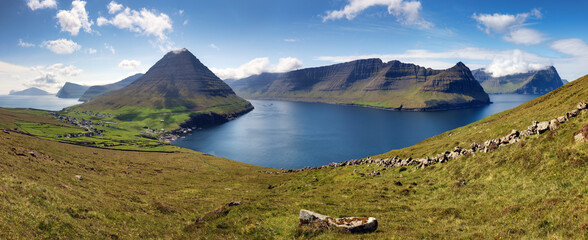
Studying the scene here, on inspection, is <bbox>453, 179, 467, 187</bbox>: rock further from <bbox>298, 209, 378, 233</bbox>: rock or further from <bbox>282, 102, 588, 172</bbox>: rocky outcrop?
<bbox>298, 209, 378, 233</bbox>: rock

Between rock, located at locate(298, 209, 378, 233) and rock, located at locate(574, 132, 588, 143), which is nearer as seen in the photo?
rock, located at locate(298, 209, 378, 233)

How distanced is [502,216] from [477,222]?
5.23ft

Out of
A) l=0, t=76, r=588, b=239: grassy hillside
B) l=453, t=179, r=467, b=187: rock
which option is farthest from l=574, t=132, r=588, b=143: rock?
l=453, t=179, r=467, b=187: rock

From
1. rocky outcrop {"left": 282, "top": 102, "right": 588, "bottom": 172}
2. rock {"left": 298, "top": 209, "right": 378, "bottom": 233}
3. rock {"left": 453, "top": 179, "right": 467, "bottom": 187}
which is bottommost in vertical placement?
rock {"left": 453, "top": 179, "right": 467, "bottom": 187}

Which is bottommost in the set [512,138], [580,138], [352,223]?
[352,223]

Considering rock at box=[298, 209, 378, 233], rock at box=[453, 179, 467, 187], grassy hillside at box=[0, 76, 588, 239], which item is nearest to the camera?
grassy hillside at box=[0, 76, 588, 239]

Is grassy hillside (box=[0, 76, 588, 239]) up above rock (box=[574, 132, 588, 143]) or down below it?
below

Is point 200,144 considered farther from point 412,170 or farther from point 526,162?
point 526,162

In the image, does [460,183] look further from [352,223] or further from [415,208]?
[352,223]

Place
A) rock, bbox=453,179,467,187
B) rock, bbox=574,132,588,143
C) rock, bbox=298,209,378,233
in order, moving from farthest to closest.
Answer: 1. rock, bbox=453,179,467,187
2. rock, bbox=574,132,588,143
3. rock, bbox=298,209,378,233

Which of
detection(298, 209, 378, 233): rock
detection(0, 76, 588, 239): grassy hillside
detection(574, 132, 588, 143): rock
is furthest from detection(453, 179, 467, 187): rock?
detection(298, 209, 378, 233): rock

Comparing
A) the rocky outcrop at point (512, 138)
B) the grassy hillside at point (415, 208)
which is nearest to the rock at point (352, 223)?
the grassy hillside at point (415, 208)

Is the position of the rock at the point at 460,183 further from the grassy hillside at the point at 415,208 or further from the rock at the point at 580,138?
the rock at the point at 580,138

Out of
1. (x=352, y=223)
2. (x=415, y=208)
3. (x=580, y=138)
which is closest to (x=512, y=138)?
(x=580, y=138)
